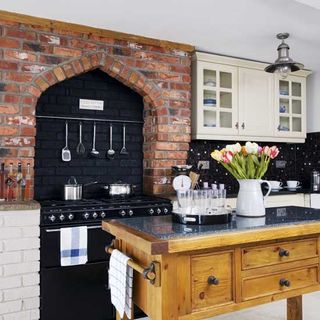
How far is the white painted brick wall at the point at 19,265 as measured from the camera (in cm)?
261

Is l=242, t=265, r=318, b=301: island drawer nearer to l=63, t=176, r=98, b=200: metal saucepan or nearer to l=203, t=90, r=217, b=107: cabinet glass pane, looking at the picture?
l=63, t=176, r=98, b=200: metal saucepan

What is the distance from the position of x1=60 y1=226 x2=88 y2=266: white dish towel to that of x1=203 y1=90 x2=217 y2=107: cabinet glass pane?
1.97 m

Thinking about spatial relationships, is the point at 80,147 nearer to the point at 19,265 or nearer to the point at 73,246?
the point at 73,246

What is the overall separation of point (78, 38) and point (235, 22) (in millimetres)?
1440

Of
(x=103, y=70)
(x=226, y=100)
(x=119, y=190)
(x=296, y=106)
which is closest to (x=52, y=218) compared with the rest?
(x=119, y=190)

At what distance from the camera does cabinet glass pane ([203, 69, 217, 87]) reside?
13.1 ft

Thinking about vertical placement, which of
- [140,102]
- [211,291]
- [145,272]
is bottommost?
[211,291]

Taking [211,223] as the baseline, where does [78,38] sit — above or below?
above

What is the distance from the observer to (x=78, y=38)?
3.33 m

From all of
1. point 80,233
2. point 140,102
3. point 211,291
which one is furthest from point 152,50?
point 211,291

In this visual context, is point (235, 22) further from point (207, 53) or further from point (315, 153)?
point (315, 153)

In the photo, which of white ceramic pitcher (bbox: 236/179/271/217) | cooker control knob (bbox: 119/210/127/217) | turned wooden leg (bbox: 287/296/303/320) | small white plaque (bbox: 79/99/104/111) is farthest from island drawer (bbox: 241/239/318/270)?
small white plaque (bbox: 79/99/104/111)

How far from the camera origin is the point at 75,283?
2848 millimetres

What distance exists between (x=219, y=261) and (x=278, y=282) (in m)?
0.41
